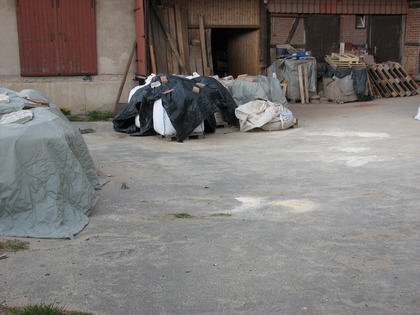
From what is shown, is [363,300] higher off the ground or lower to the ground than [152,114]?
lower

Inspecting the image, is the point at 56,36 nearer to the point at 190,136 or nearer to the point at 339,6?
the point at 190,136

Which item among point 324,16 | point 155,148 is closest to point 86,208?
point 155,148

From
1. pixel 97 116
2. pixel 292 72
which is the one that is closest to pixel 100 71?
pixel 97 116

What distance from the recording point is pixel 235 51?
53.1ft

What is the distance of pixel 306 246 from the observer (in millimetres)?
4129

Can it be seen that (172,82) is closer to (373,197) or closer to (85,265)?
(373,197)

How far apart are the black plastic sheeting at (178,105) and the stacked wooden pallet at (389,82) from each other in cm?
709

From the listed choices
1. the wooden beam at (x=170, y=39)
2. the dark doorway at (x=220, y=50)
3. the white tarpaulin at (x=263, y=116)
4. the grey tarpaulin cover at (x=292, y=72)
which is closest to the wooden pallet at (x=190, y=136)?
the white tarpaulin at (x=263, y=116)

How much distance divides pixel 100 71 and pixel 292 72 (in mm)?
5711

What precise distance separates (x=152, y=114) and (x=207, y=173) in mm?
3179

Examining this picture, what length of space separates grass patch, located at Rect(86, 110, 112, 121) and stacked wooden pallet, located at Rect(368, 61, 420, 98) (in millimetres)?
8199

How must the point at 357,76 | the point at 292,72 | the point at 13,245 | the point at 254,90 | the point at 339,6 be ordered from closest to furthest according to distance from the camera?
the point at 13,245, the point at 254,90, the point at 357,76, the point at 292,72, the point at 339,6

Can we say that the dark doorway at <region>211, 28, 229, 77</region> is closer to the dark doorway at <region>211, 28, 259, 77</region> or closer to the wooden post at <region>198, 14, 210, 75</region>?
the dark doorway at <region>211, 28, 259, 77</region>

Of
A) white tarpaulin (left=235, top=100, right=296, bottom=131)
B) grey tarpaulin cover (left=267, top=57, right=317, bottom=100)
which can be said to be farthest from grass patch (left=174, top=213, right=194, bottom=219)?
grey tarpaulin cover (left=267, top=57, right=317, bottom=100)
